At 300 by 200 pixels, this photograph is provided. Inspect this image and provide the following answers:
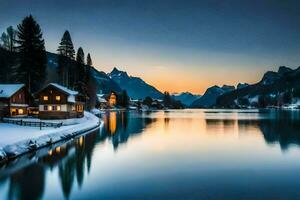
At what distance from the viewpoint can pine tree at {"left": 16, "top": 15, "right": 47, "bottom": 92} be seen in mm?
66938

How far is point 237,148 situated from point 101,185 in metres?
21.3

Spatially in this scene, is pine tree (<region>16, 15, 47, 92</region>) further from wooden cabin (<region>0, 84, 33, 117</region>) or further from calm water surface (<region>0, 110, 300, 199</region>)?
calm water surface (<region>0, 110, 300, 199</region>)

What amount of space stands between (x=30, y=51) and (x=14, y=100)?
1364cm

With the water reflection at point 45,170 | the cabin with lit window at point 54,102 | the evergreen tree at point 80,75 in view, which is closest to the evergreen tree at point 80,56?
the evergreen tree at point 80,75

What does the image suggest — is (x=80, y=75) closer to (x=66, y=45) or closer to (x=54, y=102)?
(x=66, y=45)

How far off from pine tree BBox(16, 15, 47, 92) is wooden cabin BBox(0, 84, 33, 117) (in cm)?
423

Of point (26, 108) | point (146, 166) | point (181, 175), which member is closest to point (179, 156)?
point (146, 166)

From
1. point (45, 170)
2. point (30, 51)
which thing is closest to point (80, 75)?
point (30, 51)

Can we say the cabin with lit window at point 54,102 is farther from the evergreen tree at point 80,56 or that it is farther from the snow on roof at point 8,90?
the evergreen tree at point 80,56

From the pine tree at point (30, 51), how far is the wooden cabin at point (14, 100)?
4.23 meters

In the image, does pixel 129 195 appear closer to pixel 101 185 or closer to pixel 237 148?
pixel 101 185

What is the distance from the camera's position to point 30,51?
67.4m

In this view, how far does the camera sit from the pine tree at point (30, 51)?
66.9 metres

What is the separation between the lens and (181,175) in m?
21.1
